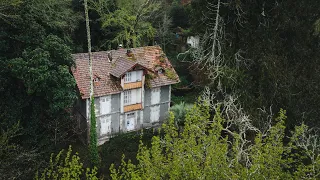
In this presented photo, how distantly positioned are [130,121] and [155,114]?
2460 millimetres

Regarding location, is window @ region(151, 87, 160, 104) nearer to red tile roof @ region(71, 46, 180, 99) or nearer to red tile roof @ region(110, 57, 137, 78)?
red tile roof @ region(71, 46, 180, 99)

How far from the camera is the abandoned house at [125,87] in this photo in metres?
25.9

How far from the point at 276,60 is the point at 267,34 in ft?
4.65

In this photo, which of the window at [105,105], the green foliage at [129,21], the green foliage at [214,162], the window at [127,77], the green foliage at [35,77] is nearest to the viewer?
the green foliage at [214,162]

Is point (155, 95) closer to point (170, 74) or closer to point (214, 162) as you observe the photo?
point (170, 74)

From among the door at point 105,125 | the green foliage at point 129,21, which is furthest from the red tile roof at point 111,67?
the green foliage at point 129,21

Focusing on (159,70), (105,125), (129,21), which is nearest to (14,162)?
(105,125)

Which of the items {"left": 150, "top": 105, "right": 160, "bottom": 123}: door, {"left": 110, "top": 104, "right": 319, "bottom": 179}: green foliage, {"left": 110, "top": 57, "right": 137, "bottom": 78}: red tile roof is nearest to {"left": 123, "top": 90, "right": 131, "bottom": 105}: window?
{"left": 110, "top": 57, "right": 137, "bottom": 78}: red tile roof

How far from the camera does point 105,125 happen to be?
2692 centimetres

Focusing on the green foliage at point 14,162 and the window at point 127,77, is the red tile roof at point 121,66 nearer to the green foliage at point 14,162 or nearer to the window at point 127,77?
the window at point 127,77

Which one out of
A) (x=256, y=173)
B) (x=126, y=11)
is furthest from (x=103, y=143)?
(x=256, y=173)

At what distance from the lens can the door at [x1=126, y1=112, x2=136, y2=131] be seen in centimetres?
2802

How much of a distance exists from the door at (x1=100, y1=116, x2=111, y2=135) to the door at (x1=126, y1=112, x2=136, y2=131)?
5.57 feet

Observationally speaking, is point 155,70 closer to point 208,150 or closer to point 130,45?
point 130,45
